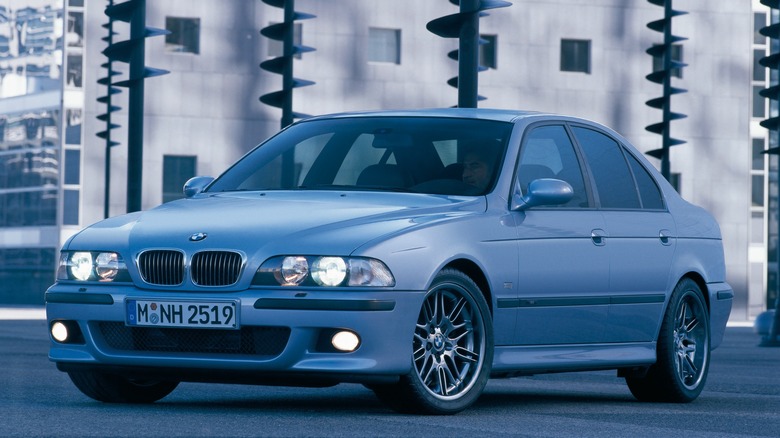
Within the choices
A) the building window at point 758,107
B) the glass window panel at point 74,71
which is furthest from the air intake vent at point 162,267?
the building window at point 758,107

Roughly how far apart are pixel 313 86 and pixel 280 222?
38.9 metres

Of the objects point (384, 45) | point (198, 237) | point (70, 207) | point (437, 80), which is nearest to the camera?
point (198, 237)

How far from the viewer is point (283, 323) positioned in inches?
301

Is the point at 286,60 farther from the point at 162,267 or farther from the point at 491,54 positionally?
the point at 491,54

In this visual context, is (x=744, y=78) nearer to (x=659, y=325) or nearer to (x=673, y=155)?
(x=673, y=155)

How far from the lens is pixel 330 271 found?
301 inches

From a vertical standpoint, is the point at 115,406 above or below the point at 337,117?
below

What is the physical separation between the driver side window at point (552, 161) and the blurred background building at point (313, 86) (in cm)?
3483

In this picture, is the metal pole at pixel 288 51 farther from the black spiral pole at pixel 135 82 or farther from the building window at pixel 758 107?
the building window at pixel 758 107

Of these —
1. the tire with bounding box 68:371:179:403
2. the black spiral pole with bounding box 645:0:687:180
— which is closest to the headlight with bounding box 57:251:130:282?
the tire with bounding box 68:371:179:403

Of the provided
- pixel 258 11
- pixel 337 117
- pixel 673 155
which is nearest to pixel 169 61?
pixel 258 11

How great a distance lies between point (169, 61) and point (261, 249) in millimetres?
39690

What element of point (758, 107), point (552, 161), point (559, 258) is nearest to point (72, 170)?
point (758, 107)

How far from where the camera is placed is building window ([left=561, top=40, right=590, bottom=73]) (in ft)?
165
